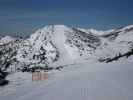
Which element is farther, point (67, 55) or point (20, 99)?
point (67, 55)

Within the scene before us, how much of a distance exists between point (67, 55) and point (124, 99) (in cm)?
18279

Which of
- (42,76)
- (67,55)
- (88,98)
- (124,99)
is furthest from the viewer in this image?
(67,55)

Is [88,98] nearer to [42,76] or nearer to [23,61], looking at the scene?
[42,76]

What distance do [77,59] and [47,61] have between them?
24001mm

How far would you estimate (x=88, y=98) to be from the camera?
1630 cm

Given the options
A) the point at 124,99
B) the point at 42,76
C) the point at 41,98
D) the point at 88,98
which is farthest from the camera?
the point at 42,76

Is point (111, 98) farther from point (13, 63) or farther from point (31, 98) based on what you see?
point (13, 63)

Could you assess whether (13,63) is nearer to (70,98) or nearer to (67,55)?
(67,55)

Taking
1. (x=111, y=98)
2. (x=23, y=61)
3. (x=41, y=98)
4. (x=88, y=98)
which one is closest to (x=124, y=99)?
(x=111, y=98)

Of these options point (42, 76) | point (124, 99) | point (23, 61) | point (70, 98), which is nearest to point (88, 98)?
point (70, 98)

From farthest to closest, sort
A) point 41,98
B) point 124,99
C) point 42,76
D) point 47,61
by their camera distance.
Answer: point 47,61 < point 42,76 < point 41,98 < point 124,99

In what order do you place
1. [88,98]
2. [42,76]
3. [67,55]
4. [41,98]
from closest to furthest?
[88,98] → [41,98] → [42,76] → [67,55]

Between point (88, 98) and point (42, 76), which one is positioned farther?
point (42, 76)

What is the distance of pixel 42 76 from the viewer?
39.3 meters
